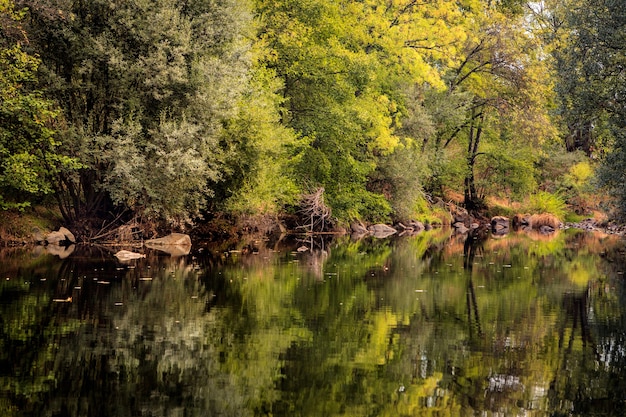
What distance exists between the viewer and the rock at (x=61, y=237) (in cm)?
2666

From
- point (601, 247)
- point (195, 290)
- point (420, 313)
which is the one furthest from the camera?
point (601, 247)

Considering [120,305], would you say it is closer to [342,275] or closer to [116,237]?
[342,275]

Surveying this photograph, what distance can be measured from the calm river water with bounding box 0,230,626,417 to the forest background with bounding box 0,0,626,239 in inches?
225

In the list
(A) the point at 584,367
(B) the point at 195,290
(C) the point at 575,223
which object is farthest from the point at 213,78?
(C) the point at 575,223

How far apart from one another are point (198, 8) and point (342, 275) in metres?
11.6

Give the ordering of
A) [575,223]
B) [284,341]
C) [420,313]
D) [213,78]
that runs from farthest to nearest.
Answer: [575,223] → [213,78] → [420,313] → [284,341]

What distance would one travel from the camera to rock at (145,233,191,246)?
91.4ft

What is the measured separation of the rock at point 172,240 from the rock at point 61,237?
2.53m

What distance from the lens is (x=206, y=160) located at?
27.5 meters

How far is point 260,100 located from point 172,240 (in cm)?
597

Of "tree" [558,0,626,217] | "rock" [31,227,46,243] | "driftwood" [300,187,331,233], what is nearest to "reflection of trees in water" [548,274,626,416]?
"tree" [558,0,626,217]

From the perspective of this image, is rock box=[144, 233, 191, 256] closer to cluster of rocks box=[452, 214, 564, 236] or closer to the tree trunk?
cluster of rocks box=[452, 214, 564, 236]

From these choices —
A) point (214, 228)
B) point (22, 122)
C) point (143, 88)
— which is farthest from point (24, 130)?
point (214, 228)

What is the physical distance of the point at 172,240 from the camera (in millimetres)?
28328
